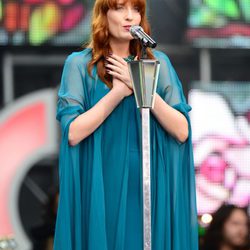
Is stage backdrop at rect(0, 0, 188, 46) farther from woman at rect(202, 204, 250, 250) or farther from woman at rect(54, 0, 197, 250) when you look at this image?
woman at rect(54, 0, 197, 250)

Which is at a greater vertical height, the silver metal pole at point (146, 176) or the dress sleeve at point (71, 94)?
the dress sleeve at point (71, 94)

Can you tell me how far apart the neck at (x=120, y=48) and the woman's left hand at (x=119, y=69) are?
0.21ft

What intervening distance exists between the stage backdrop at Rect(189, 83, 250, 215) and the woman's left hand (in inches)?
119

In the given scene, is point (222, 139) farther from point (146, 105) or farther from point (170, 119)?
point (146, 105)

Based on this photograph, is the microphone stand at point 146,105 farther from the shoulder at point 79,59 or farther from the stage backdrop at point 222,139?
the stage backdrop at point 222,139

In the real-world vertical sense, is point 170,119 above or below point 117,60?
below

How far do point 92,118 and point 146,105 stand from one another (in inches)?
10.9

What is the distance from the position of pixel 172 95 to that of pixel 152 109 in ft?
0.65

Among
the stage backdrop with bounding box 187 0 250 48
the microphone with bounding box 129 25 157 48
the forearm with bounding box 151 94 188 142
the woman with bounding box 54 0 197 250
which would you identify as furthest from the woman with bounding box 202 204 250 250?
the microphone with bounding box 129 25 157 48

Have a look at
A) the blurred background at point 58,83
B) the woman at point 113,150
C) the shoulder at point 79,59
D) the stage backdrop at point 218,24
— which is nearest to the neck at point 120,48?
the woman at point 113,150

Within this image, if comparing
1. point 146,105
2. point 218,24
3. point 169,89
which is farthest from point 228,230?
point 146,105

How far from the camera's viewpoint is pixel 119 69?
14.0 ft

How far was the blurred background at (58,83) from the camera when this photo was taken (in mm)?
7121

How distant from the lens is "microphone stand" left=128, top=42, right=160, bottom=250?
158 inches
